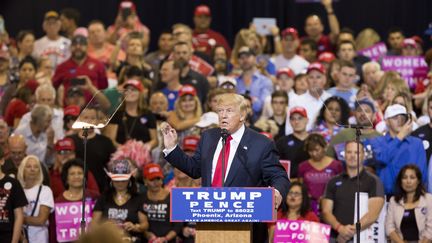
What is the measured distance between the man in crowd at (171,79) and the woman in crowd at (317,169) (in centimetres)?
249

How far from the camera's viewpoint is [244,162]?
7.37 meters

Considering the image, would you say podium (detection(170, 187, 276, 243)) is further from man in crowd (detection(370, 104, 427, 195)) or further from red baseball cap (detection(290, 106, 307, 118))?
red baseball cap (detection(290, 106, 307, 118))

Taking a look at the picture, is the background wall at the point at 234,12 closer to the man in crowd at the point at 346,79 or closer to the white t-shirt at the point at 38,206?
the man in crowd at the point at 346,79

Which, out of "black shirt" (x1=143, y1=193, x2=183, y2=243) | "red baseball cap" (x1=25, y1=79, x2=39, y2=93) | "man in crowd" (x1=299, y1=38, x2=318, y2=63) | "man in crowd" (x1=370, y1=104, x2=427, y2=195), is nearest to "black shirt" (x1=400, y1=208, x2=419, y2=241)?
"man in crowd" (x1=370, y1=104, x2=427, y2=195)

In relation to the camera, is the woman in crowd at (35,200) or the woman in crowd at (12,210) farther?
the woman in crowd at (35,200)

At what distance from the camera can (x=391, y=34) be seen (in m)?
15.1

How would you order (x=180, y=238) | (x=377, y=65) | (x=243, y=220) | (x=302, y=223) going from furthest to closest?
(x=377, y=65) → (x=180, y=238) → (x=302, y=223) → (x=243, y=220)

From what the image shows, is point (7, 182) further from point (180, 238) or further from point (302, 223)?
point (302, 223)

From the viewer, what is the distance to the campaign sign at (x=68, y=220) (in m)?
10.5

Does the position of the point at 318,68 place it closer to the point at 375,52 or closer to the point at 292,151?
the point at 292,151

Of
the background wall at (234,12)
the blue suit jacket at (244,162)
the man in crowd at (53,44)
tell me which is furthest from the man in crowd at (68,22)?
the blue suit jacket at (244,162)

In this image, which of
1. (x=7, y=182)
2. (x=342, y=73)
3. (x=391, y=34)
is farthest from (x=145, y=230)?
(x=391, y=34)

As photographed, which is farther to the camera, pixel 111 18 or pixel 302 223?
pixel 111 18

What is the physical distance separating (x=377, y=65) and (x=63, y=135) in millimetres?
3851
